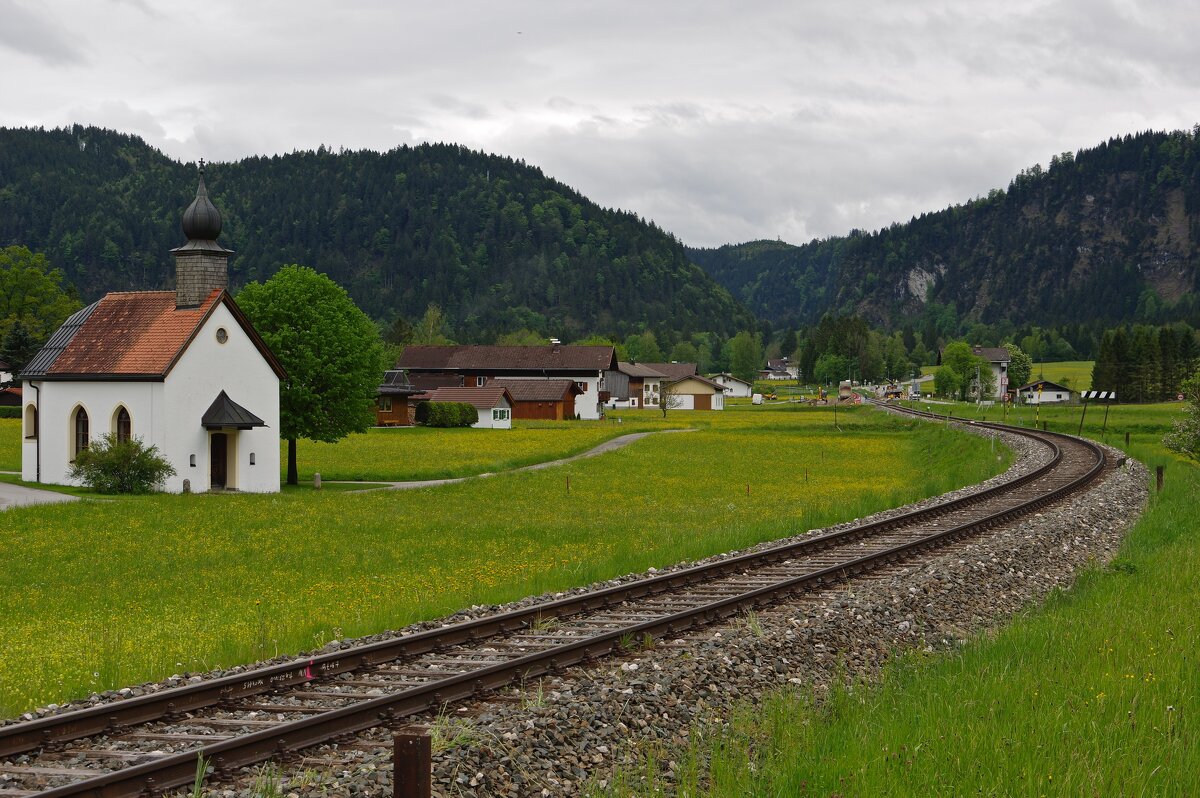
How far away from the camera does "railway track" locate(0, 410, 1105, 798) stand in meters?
9.30

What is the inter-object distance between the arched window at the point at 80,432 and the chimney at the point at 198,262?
526 cm

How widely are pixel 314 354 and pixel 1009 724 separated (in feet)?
133

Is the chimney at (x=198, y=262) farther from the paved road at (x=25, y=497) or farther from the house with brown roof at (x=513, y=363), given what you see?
the house with brown roof at (x=513, y=363)

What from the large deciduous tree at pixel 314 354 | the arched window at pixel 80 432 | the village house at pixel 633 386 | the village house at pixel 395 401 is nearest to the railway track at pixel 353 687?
the large deciduous tree at pixel 314 354

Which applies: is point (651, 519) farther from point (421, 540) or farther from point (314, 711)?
point (314, 711)

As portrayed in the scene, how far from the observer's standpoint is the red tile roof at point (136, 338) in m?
41.0

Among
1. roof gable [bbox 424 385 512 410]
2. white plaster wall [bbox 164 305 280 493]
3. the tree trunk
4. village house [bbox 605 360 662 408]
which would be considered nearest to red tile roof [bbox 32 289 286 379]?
white plaster wall [bbox 164 305 280 493]

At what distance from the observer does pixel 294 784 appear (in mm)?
8617

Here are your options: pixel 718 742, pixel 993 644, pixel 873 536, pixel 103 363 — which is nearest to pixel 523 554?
pixel 873 536

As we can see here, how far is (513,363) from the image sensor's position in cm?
13100

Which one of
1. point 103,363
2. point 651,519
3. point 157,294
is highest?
point 157,294

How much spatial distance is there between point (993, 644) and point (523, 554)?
43.5ft

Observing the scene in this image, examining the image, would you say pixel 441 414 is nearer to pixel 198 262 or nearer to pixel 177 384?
pixel 198 262

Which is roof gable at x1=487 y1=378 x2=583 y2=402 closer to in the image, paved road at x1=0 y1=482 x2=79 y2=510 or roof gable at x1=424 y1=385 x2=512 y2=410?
roof gable at x1=424 y1=385 x2=512 y2=410
